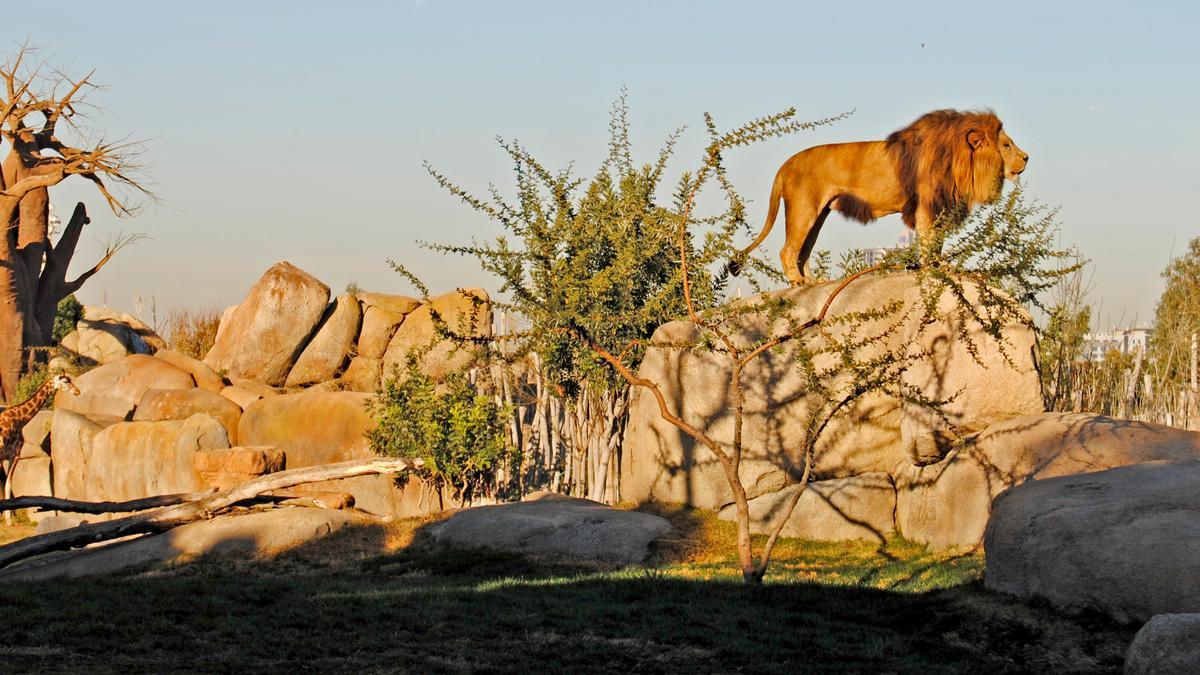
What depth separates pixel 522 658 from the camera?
979 centimetres

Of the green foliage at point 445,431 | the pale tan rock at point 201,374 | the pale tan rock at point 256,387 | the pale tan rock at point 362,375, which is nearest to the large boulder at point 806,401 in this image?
the green foliage at point 445,431

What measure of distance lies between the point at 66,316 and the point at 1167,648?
39.0 meters

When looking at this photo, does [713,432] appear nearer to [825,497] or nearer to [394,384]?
[825,497]

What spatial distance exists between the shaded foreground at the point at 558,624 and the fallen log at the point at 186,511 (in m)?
3.74

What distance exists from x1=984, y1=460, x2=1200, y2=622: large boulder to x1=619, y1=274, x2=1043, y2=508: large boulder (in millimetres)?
3919

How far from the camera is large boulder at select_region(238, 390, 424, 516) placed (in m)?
21.1

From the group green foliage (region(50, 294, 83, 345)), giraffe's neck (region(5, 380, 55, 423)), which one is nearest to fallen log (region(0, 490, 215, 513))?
giraffe's neck (region(5, 380, 55, 423))

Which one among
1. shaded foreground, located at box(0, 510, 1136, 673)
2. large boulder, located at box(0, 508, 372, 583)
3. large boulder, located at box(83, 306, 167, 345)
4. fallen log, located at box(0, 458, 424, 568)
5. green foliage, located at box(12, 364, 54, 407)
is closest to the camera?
shaded foreground, located at box(0, 510, 1136, 673)

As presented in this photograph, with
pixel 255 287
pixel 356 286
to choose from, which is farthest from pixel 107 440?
pixel 356 286

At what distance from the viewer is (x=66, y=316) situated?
133 feet

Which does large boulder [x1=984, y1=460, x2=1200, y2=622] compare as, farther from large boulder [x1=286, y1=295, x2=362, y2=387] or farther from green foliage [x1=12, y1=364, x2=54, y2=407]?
green foliage [x1=12, y1=364, x2=54, y2=407]

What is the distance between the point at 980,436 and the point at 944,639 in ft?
18.6

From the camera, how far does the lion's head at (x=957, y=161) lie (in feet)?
56.1

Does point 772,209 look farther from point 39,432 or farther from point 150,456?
point 39,432
